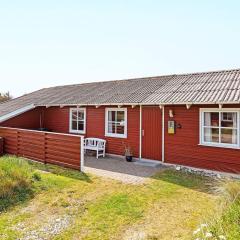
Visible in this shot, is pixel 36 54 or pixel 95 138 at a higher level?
pixel 36 54

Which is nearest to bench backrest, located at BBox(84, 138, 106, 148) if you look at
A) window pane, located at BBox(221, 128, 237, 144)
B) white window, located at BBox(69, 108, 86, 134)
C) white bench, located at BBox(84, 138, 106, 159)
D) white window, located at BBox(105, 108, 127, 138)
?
white bench, located at BBox(84, 138, 106, 159)

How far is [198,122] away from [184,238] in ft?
19.9

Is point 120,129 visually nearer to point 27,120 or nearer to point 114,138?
point 114,138

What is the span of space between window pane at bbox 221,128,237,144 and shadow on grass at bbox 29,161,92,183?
17.0ft

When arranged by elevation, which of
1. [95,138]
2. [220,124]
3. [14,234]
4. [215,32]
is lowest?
[14,234]

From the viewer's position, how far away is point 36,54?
17.1 m

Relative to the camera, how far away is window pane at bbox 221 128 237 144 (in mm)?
9688

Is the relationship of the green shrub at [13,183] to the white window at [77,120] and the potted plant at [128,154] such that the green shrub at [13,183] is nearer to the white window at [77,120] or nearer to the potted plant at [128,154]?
the potted plant at [128,154]

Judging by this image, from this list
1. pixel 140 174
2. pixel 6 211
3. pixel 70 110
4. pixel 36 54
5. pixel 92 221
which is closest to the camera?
pixel 92 221

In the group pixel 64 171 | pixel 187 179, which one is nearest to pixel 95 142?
pixel 64 171

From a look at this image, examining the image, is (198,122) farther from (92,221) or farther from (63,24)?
(63,24)

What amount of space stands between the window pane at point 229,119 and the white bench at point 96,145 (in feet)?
19.5

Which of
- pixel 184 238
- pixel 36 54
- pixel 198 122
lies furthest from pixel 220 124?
pixel 36 54

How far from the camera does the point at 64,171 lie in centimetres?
1001
